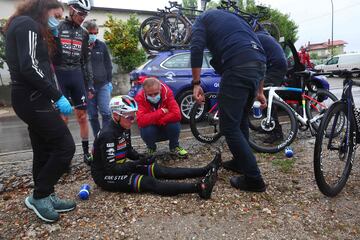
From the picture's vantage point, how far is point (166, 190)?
9.62 feet

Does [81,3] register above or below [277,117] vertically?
above

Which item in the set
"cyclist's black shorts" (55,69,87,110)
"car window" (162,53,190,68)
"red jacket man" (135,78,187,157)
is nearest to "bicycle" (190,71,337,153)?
"red jacket man" (135,78,187,157)

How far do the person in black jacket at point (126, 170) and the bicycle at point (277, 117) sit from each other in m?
1.30

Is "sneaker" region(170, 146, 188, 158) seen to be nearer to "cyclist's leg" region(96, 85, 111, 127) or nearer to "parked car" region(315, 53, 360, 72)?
"cyclist's leg" region(96, 85, 111, 127)

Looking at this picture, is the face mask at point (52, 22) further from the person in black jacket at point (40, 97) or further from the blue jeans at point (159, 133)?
the blue jeans at point (159, 133)

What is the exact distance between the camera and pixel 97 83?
4.46m

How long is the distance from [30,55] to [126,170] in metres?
1.36

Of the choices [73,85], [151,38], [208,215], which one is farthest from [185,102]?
[208,215]

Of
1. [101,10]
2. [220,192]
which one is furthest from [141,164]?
[101,10]

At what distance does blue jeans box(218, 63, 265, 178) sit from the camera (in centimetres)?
277

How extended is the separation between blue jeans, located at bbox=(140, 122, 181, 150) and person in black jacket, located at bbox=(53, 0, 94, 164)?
2.66ft

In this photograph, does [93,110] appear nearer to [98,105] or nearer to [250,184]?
[98,105]

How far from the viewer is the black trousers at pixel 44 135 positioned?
243cm

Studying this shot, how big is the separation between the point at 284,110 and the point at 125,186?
261 cm
